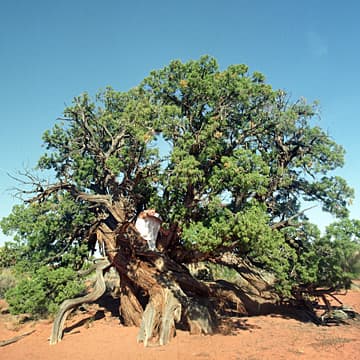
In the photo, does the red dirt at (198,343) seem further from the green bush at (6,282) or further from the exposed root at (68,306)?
the green bush at (6,282)

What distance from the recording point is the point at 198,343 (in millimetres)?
8844

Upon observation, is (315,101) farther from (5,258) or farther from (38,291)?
(5,258)

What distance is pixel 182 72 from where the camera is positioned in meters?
10.3

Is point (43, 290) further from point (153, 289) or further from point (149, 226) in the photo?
point (149, 226)

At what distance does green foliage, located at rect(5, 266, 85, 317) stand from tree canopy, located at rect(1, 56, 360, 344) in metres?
1.03

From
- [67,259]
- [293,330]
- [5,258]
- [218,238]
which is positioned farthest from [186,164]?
[5,258]

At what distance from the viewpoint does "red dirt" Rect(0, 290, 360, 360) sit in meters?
7.84

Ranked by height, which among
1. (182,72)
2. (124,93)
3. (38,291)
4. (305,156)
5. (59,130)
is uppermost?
(124,93)

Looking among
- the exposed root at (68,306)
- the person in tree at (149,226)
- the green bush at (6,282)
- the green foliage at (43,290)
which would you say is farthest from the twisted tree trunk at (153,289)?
the green bush at (6,282)

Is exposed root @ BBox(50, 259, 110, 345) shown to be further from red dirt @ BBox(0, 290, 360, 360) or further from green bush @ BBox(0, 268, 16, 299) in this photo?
green bush @ BBox(0, 268, 16, 299)

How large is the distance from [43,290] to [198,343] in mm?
5088

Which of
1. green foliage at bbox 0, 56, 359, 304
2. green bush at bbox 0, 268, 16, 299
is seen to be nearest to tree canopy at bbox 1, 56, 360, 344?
green foliage at bbox 0, 56, 359, 304

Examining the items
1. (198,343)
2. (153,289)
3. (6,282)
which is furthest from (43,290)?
(6,282)

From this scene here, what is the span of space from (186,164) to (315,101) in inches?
280
